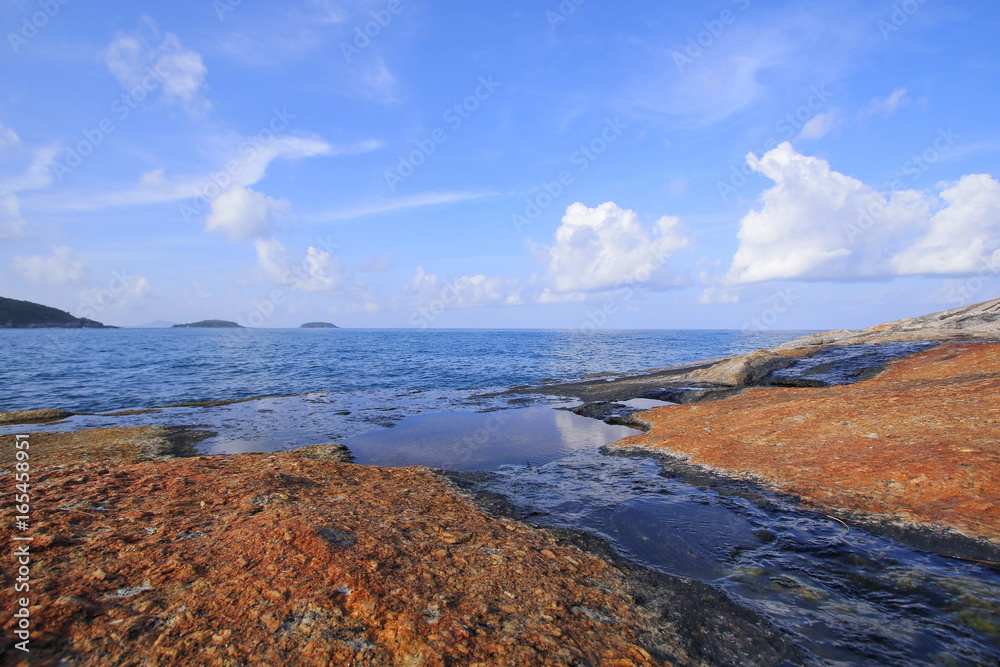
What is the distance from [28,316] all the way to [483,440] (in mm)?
256032

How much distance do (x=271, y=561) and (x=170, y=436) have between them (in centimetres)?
1589

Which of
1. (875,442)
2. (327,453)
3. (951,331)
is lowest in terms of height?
(327,453)

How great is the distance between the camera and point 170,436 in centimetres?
1744

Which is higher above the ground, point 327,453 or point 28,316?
point 28,316

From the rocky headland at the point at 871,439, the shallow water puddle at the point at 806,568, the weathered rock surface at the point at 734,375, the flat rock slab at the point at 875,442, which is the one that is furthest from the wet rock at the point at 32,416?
the flat rock slab at the point at 875,442

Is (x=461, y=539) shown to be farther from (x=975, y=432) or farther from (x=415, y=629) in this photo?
(x=975, y=432)

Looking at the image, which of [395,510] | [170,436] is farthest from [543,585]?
[170,436]

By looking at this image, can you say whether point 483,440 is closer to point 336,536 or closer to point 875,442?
point 336,536

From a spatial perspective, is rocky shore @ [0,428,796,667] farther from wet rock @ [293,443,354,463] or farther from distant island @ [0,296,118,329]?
distant island @ [0,296,118,329]

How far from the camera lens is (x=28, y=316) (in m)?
180

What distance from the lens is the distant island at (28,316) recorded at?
17462 centimetres

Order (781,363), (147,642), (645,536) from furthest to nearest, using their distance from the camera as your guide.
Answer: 1. (781,363)
2. (645,536)
3. (147,642)

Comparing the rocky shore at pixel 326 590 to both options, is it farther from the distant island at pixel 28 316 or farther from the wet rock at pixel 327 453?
the distant island at pixel 28 316

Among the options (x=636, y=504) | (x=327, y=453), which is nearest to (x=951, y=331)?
(x=636, y=504)
